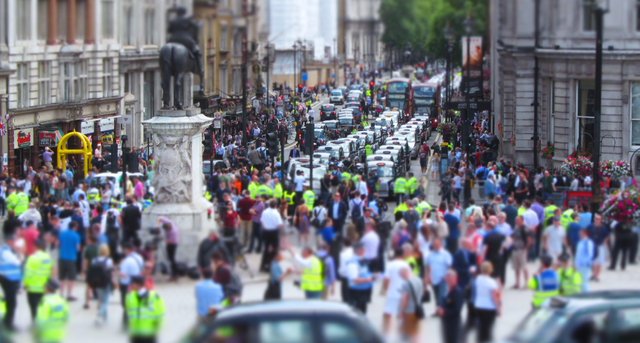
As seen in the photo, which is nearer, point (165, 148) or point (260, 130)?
point (165, 148)

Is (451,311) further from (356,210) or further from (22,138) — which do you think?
(22,138)

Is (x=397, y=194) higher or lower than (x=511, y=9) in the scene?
lower

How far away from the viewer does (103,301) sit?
2842 cm

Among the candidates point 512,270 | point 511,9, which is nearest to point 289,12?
point 511,9

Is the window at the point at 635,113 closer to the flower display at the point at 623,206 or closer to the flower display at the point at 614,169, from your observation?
the flower display at the point at 614,169

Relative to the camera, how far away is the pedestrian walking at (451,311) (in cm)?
2412

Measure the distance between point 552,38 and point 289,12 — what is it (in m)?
109

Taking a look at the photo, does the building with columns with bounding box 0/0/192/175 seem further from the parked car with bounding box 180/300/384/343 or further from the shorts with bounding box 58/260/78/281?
the parked car with bounding box 180/300/384/343

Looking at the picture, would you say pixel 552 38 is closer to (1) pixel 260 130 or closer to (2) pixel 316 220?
(1) pixel 260 130

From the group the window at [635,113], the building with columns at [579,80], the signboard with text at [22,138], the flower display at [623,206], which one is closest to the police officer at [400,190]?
the flower display at [623,206]

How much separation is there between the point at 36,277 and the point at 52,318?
439 cm

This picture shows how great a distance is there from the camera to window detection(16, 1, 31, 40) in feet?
219

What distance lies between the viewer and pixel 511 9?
67312mm

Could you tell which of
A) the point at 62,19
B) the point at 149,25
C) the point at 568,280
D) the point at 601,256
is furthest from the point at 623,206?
the point at 149,25
